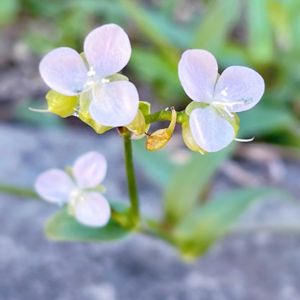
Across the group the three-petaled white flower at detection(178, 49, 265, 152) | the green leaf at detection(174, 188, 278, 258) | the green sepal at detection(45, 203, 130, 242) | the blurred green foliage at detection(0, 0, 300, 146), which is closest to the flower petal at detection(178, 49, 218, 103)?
the three-petaled white flower at detection(178, 49, 265, 152)

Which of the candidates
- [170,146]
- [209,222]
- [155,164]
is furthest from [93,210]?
[170,146]

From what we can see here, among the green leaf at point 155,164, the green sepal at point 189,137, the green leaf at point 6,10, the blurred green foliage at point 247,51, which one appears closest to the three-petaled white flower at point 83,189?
the green sepal at point 189,137

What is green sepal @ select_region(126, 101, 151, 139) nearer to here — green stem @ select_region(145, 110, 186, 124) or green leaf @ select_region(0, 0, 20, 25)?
green stem @ select_region(145, 110, 186, 124)

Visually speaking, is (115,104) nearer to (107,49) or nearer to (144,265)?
(107,49)

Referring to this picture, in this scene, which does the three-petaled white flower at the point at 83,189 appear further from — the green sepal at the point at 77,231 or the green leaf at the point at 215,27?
the green leaf at the point at 215,27

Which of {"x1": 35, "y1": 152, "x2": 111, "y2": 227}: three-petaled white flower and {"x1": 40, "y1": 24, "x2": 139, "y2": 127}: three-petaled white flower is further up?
{"x1": 40, "y1": 24, "x2": 139, "y2": 127}: three-petaled white flower

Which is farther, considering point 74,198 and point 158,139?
point 74,198
